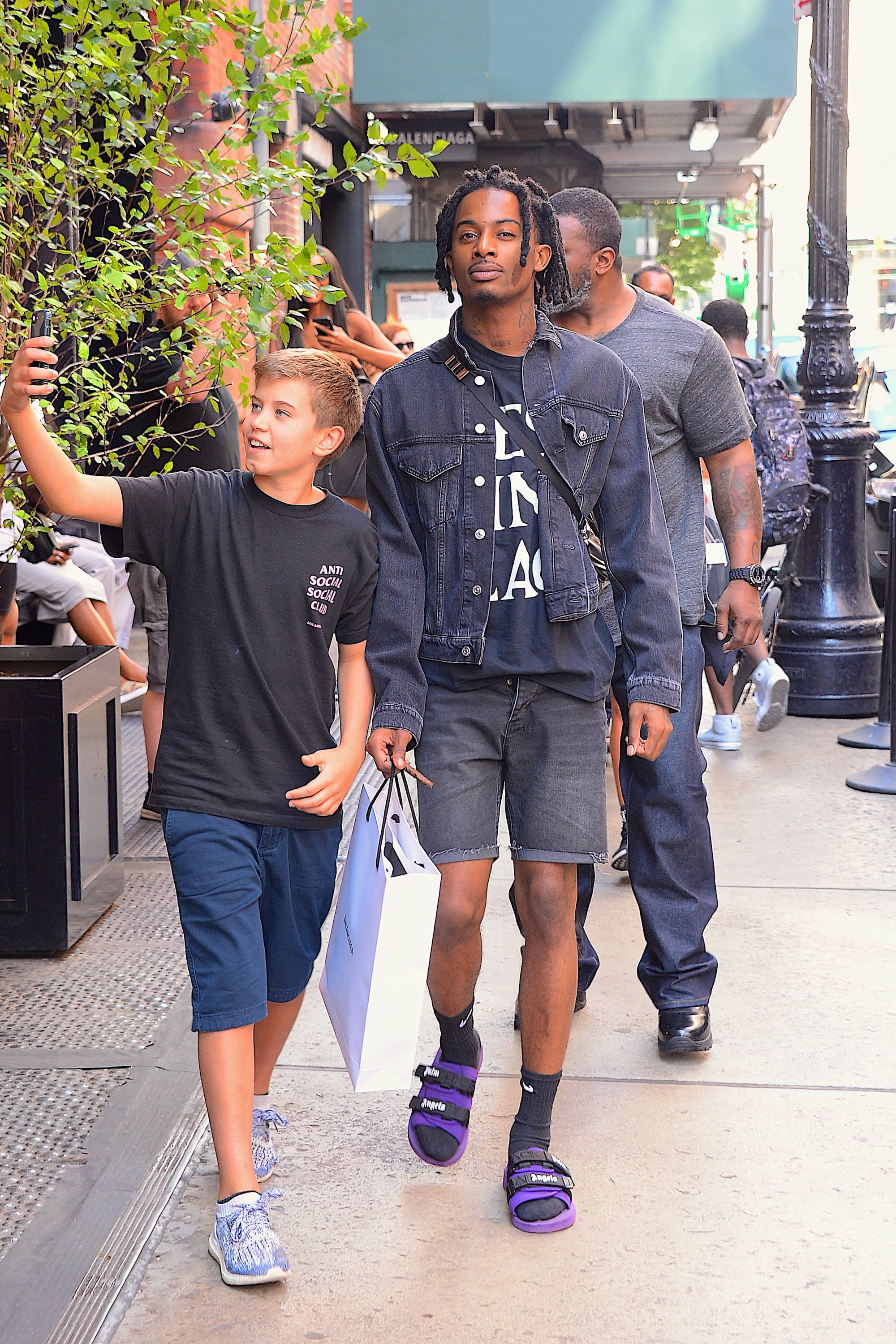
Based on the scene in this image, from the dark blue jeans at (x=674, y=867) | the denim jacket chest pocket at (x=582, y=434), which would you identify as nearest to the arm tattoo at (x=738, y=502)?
the dark blue jeans at (x=674, y=867)

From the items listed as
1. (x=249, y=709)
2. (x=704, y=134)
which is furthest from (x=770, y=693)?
(x=704, y=134)

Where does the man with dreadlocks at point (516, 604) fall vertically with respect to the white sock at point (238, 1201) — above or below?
above

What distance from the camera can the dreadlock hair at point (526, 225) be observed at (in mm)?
3117

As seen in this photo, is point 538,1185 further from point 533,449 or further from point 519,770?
point 533,449

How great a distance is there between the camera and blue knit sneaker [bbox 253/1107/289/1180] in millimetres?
3164

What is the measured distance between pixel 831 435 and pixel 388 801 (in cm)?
613

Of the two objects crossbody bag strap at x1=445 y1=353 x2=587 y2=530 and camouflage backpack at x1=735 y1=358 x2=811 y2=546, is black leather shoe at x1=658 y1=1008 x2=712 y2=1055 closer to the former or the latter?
crossbody bag strap at x1=445 y1=353 x2=587 y2=530

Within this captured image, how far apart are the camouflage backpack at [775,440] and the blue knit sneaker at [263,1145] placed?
510cm

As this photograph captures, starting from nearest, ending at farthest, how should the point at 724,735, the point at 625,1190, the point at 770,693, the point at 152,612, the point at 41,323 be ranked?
the point at 625,1190 < the point at 41,323 < the point at 152,612 < the point at 770,693 < the point at 724,735

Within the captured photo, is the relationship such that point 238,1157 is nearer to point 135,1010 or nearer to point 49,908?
point 135,1010

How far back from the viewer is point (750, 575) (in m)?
4.20

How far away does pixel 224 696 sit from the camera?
2.89 meters

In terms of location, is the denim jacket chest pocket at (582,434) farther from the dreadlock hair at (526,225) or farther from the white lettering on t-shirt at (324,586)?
the white lettering on t-shirt at (324,586)

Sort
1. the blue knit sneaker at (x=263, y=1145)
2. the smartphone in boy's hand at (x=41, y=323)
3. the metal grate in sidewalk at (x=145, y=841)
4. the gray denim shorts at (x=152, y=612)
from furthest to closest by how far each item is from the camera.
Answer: the gray denim shorts at (x=152, y=612), the metal grate in sidewalk at (x=145, y=841), the smartphone in boy's hand at (x=41, y=323), the blue knit sneaker at (x=263, y=1145)
